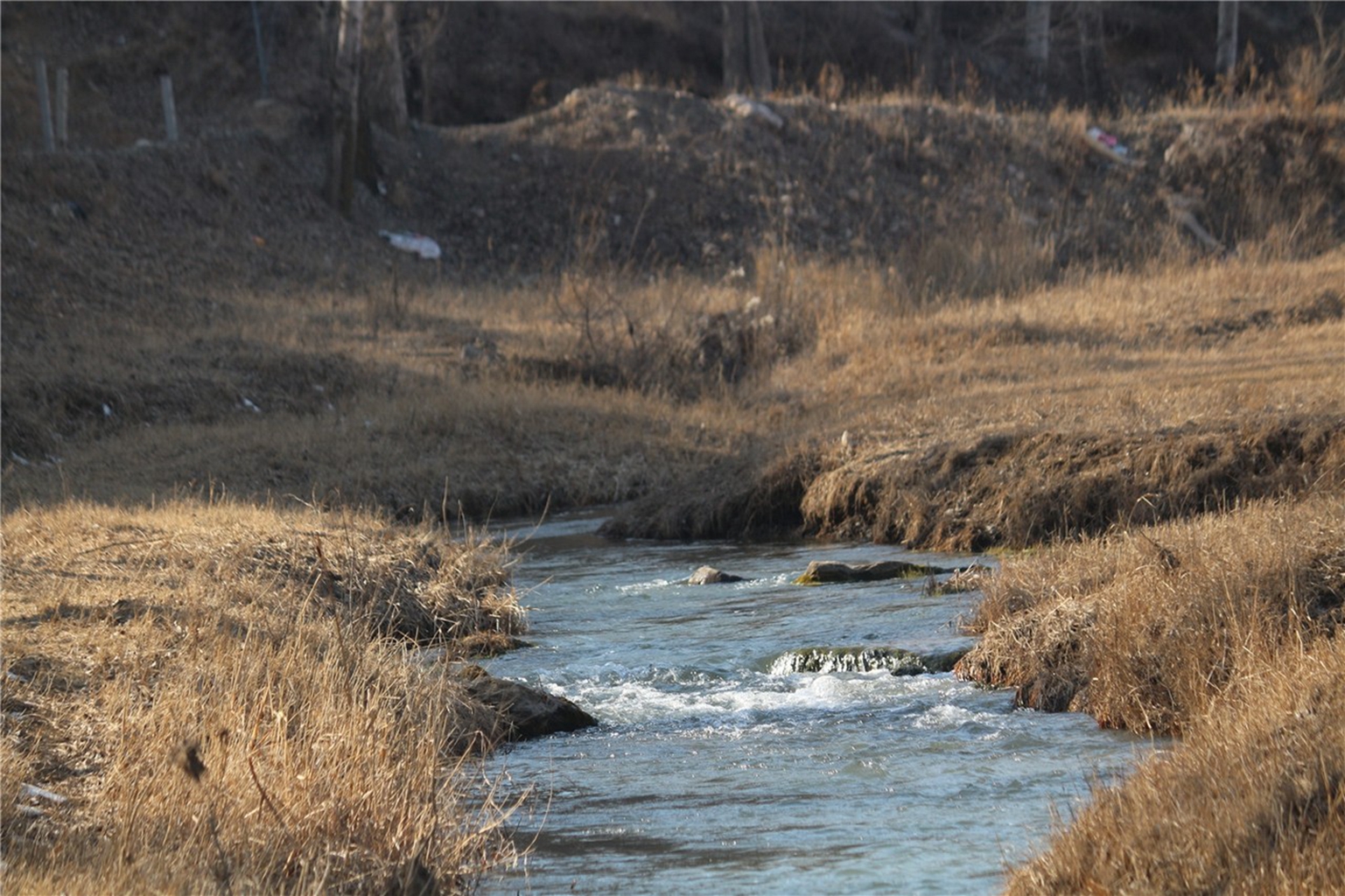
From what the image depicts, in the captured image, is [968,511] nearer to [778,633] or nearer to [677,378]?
[778,633]

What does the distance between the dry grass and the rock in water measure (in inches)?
79.7

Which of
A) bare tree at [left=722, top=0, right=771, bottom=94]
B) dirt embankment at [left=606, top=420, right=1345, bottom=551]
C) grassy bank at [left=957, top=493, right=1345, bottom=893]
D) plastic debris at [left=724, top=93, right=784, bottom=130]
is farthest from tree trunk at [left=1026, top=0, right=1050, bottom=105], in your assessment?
grassy bank at [left=957, top=493, right=1345, bottom=893]

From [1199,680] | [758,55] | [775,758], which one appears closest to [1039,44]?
[758,55]

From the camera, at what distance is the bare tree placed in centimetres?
3600

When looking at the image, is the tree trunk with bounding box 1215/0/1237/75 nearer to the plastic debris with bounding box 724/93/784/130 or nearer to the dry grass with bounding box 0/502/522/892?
the plastic debris with bounding box 724/93/784/130

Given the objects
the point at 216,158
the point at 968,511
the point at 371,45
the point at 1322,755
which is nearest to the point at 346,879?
the point at 1322,755

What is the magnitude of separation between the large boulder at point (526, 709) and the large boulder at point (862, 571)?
3.54 metres

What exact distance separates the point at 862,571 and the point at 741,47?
89.0ft

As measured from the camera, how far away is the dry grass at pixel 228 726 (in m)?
5.06

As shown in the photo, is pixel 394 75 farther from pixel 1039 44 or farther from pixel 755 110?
pixel 1039 44

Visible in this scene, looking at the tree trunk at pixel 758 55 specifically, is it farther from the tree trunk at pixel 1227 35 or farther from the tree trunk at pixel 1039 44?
the tree trunk at pixel 1227 35

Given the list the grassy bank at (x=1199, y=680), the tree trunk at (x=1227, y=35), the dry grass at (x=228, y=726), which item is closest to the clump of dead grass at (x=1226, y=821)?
the grassy bank at (x=1199, y=680)

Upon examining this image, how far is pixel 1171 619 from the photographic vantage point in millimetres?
7285

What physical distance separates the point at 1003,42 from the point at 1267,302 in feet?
88.6
